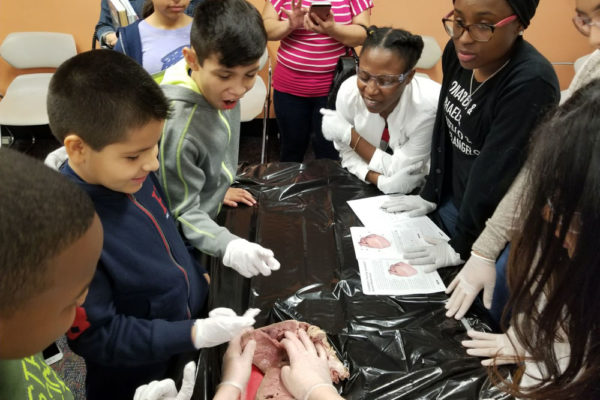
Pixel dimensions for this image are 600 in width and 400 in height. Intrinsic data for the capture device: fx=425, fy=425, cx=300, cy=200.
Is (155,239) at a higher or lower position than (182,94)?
lower

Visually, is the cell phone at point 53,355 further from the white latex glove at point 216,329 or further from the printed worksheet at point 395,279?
the printed worksheet at point 395,279

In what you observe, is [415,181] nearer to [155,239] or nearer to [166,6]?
[155,239]

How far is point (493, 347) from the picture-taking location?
104 cm

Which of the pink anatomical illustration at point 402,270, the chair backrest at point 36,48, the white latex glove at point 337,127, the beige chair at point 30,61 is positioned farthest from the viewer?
the chair backrest at point 36,48

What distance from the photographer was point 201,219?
3.96 ft

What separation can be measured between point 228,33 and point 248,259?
0.59 m

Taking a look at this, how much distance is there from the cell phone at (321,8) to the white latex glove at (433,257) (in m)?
1.29

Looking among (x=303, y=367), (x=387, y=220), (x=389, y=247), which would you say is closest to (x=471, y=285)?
(x=389, y=247)

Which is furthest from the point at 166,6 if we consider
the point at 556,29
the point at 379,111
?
the point at 556,29

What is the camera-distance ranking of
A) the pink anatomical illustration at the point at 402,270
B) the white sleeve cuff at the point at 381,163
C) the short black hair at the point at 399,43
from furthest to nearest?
the white sleeve cuff at the point at 381,163
the short black hair at the point at 399,43
the pink anatomical illustration at the point at 402,270

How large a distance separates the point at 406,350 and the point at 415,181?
0.81 m

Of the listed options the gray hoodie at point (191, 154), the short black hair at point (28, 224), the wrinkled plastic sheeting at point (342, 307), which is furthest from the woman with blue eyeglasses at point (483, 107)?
the short black hair at point (28, 224)

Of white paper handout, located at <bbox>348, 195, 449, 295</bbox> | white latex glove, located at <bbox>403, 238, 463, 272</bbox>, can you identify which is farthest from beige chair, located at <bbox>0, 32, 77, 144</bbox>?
white latex glove, located at <bbox>403, 238, 463, 272</bbox>

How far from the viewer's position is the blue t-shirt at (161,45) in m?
1.80
